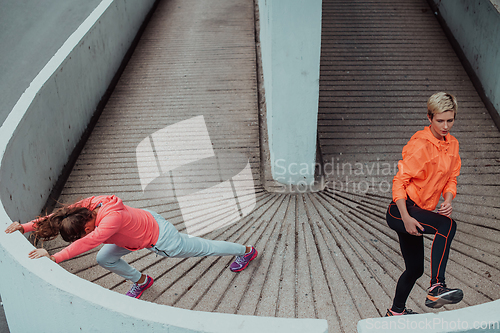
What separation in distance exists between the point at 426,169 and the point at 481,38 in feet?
13.5

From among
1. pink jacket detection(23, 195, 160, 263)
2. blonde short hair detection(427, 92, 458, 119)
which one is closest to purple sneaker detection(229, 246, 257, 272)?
pink jacket detection(23, 195, 160, 263)

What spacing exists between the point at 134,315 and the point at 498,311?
1693 millimetres

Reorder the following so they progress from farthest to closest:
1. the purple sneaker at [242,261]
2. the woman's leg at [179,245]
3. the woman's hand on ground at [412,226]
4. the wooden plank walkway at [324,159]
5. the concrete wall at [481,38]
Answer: the concrete wall at [481,38], the purple sneaker at [242,261], the wooden plank walkway at [324,159], the woman's leg at [179,245], the woman's hand on ground at [412,226]

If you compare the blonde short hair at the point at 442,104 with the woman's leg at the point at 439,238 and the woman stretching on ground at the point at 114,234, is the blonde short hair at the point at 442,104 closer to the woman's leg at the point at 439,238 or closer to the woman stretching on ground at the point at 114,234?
the woman's leg at the point at 439,238

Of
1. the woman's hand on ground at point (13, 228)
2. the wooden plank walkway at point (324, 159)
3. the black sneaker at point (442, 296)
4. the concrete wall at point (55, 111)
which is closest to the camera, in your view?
the black sneaker at point (442, 296)

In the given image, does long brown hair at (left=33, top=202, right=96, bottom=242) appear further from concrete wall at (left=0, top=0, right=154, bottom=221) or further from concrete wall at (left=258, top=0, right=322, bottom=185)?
concrete wall at (left=258, top=0, right=322, bottom=185)

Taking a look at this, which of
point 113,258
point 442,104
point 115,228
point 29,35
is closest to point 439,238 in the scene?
point 442,104

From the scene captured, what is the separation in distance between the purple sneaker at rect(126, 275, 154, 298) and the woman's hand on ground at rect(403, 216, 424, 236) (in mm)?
1890

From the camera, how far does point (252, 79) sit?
6.07 meters

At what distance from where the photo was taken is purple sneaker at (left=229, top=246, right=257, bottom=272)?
3201 millimetres

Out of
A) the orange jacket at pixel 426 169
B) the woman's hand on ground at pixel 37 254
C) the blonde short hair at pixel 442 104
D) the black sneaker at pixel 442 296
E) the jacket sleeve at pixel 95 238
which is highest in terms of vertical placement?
the blonde short hair at pixel 442 104

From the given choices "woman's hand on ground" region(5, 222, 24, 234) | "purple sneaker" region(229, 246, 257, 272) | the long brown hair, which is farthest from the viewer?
"purple sneaker" region(229, 246, 257, 272)

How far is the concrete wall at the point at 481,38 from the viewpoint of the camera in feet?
16.3

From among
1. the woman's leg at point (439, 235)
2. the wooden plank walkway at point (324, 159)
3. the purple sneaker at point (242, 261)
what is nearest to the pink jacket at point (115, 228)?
the wooden plank walkway at point (324, 159)
